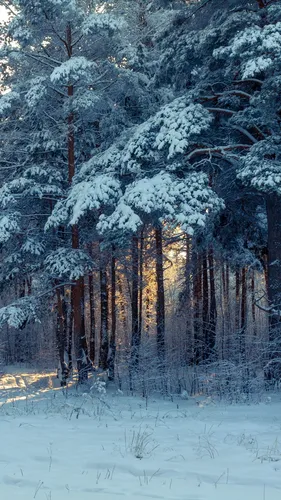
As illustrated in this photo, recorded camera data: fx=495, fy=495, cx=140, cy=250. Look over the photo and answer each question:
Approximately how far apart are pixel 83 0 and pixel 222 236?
8540mm

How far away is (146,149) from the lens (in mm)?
11203

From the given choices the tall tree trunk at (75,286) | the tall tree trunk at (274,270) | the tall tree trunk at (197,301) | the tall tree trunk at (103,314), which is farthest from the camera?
the tall tree trunk at (197,301)

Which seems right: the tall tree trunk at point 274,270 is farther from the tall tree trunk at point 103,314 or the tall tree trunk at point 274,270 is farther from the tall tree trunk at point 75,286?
the tall tree trunk at point 103,314

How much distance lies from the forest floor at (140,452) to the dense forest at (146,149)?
9.03 feet

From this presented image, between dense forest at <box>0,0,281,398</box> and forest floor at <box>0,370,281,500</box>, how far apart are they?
275cm

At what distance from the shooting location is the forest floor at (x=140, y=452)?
4.89m

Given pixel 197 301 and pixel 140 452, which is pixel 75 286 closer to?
pixel 197 301

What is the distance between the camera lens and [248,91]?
1296 cm

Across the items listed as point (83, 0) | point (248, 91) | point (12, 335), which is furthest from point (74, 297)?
point (12, 335)

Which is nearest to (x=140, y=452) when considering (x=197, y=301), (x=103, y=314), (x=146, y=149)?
(x=146, y=149)

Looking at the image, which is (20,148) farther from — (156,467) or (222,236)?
(156,467)

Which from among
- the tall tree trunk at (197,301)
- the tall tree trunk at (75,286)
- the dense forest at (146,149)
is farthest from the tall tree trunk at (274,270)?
the tall tree trunk at (197,301)

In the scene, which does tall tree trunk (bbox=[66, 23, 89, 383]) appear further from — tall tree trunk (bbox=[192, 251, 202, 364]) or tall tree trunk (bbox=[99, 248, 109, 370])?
tall tree trunk (bbox=[192, 251, 202, 364])

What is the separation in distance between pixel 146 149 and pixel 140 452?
22.8ft
